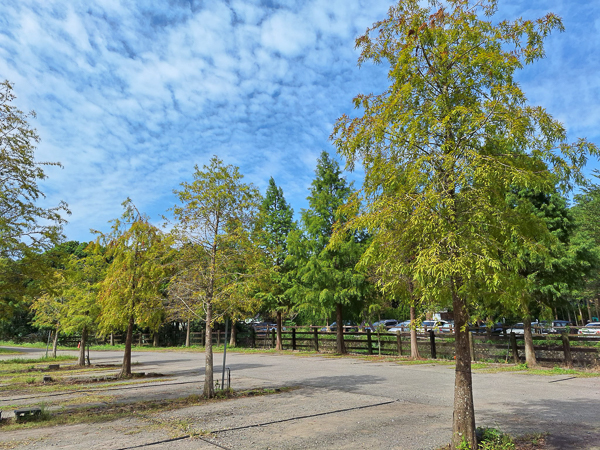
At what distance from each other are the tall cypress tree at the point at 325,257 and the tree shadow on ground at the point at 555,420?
11122 mm

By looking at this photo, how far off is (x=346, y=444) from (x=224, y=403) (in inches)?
159

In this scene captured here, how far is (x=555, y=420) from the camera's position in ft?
21.8

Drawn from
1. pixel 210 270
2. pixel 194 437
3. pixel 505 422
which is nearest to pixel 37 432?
pixel 194 437

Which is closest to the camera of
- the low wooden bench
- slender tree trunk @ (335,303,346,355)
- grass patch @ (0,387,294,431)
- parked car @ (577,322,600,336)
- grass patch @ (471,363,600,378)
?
grass patch @ (0,387,294,431)

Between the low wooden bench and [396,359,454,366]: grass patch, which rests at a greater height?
the low wooden bench

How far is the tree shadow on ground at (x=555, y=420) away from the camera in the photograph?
18.1 ft

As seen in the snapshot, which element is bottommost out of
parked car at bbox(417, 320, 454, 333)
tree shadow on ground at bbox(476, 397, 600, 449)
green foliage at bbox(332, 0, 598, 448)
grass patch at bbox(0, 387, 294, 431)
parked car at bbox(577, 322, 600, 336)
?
grass patch at bbox(0, 387, 294, 431)

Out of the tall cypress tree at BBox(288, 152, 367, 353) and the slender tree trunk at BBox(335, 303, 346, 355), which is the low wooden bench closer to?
the tall cypress tree at BBox(288, 152, 367, 353)

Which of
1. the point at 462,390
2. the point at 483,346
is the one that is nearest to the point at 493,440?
the point at 462,390

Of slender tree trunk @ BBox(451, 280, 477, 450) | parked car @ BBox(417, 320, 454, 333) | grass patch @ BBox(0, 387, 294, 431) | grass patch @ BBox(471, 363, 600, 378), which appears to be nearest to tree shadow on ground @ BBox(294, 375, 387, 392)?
grass patch @ BBox(0, 387, 294, 431)

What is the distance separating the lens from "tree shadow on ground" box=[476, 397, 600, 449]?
550cm

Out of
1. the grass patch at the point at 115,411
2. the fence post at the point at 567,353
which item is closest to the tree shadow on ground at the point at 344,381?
the grass patch at the point at 115,411

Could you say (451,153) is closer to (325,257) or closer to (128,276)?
(128,276)

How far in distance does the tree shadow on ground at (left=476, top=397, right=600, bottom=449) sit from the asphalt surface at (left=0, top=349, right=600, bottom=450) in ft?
0.05
